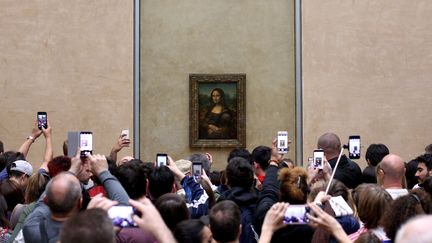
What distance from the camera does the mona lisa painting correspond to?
653 inches

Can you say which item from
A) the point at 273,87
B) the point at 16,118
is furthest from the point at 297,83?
the point at 16,118

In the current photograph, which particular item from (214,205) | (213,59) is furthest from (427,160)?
(213,59)

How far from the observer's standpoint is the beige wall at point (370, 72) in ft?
53.6

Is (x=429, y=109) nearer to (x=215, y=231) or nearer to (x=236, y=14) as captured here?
(x=236, y=14)

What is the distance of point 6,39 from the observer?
53.8ft

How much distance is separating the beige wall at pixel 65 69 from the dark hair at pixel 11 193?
819 cm

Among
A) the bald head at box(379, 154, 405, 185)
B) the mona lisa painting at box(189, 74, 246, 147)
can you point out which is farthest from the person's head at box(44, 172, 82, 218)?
the mona lisa painting at box(189, 74, 246, 147)

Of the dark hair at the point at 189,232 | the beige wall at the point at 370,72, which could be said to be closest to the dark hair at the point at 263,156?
the dark hair at the point at 189,232

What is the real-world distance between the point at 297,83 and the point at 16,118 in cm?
599

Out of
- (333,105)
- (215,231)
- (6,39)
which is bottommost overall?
(215,231)

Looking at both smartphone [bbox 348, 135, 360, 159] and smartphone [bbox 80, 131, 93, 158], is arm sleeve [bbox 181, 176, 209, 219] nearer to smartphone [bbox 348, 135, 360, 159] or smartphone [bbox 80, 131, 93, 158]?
smartphone [bbox 80, 131, 93, 158]

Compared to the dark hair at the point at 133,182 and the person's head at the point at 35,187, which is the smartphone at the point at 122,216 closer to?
the dark hair at the point at 133,182

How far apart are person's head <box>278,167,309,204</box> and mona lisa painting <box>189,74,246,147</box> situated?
10.6m

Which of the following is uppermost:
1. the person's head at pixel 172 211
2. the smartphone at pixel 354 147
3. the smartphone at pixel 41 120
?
the smartphone at pixel 41 120
